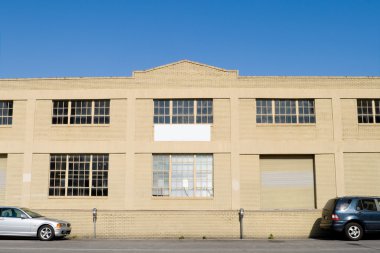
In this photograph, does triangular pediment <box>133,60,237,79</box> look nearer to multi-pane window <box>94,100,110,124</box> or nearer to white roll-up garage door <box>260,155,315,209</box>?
multi-pane window <box>94,100,110,124</box>

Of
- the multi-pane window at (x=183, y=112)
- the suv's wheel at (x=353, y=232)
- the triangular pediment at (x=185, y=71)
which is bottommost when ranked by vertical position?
the suv's wheel at (x=353, y=232)

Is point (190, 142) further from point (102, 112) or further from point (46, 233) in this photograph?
point (46, 233)

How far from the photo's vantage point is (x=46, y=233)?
60.6ft

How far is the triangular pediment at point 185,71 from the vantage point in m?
23.3

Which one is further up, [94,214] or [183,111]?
[183,111]

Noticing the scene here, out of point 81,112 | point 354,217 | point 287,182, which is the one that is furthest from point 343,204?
point 81,112

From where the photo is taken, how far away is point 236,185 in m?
22.3

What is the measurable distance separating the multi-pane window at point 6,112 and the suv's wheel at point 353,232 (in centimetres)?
1612

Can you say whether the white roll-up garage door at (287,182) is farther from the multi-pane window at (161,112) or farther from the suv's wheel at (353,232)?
the multi-pane window at (161,112)

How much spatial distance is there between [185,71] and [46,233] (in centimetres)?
981

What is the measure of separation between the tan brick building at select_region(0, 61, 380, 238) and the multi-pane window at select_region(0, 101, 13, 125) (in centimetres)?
15

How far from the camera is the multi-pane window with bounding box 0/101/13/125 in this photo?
938 inches

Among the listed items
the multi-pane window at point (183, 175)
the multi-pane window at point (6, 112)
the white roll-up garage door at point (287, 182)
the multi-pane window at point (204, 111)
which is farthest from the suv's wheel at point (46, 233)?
the white roll-up garage door at point (287, 182)

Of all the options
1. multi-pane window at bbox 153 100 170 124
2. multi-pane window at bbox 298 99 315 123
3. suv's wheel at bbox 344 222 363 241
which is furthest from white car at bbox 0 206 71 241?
multi-pane window at bbox 298 99 315 123
